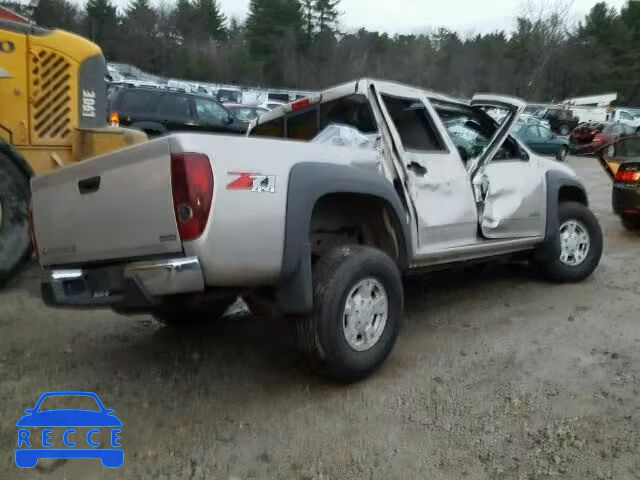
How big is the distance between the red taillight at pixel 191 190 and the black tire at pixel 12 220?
3.23 metres

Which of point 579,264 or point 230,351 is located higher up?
point 579,264

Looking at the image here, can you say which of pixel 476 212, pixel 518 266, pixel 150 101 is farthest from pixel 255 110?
pixel 476 212

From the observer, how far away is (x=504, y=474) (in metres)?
2.70

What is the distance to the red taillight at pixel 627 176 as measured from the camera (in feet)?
25.6

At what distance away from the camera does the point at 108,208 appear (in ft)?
10.2

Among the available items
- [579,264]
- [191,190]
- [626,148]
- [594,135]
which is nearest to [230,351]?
[191,190]

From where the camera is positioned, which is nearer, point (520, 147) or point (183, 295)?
point (183, 295)

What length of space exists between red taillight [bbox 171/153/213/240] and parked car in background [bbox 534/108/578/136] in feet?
117

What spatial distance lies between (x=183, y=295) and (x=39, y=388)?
3.81 feet

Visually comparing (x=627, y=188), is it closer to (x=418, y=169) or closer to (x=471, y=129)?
(x=471, y=129)

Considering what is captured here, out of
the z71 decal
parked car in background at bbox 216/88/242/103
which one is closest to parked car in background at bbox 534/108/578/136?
parked car in background at bbox 216/88/242/103

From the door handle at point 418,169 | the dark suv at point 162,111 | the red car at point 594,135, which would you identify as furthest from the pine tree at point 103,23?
the door handle at point 418,169

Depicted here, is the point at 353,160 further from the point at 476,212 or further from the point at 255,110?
the point at 255,110

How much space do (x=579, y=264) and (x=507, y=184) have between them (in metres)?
1.47
